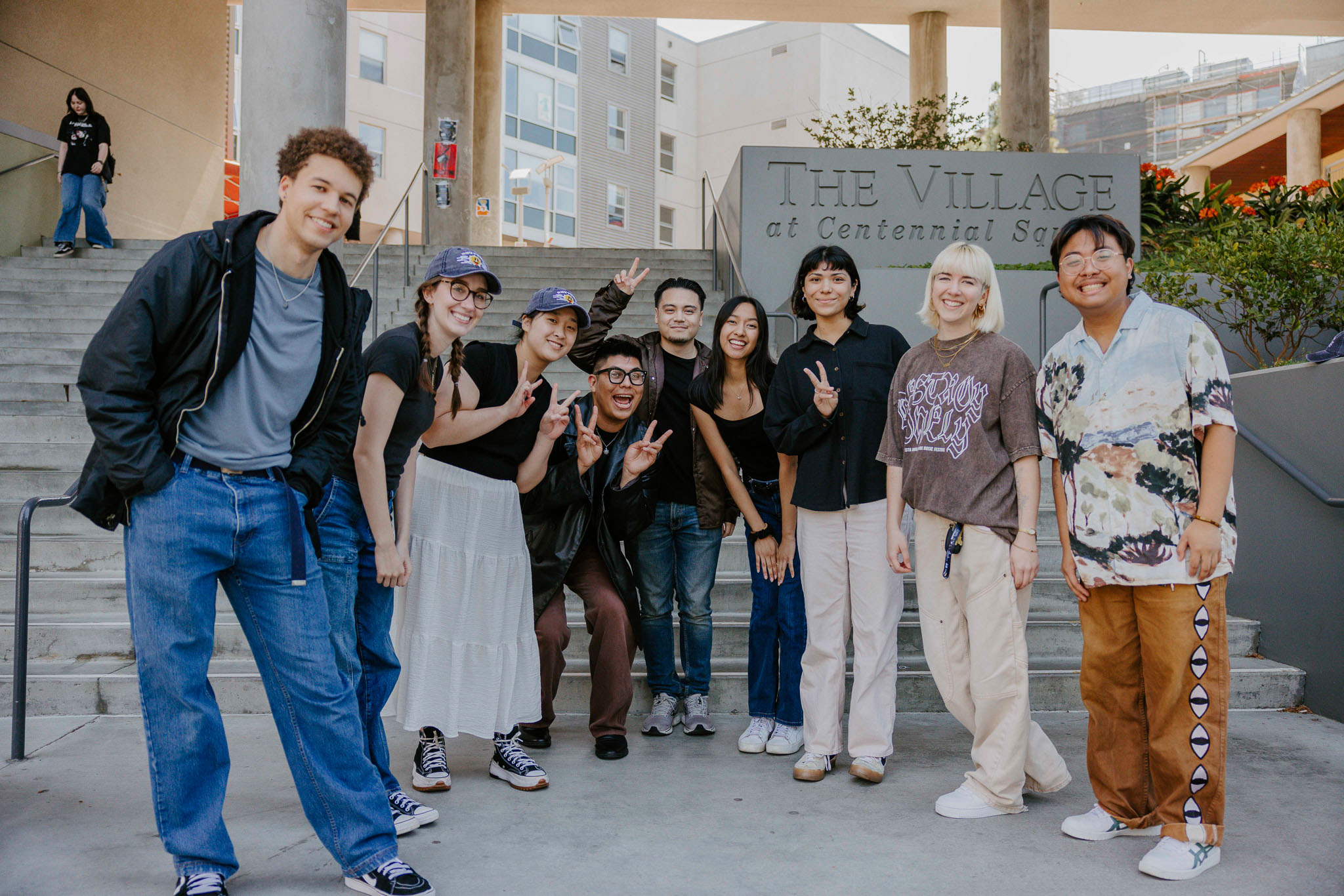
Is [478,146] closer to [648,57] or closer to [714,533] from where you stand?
[714,533]

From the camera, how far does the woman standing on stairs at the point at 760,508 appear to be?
392 centimetres

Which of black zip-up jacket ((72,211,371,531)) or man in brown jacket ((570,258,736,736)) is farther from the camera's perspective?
man in brown jacket ((570,258,736,736))

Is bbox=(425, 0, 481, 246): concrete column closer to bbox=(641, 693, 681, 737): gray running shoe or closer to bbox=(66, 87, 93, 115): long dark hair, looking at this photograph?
bbox=(66, 87, 93, 115): long dark hair

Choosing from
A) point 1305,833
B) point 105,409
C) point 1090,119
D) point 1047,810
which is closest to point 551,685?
point 1047,810

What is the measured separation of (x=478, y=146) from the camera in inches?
706

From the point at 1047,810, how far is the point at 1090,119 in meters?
54.6

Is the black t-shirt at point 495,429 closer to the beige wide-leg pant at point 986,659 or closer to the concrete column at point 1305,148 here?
the beige wide-leg pant at point 986,659

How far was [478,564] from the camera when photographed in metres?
3.43

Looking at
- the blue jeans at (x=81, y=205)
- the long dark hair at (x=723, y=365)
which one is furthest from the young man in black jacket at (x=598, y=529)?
the blue jeans at (x=81, y=205)

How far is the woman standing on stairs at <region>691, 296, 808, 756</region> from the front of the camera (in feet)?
12.8

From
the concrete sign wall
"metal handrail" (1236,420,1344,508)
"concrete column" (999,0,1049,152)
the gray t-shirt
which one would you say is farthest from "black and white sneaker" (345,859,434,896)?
"concrete column" (999,0,1049,152)

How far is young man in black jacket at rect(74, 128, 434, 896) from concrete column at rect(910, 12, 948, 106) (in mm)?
17674

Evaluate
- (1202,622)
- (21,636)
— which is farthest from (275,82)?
(1202,622)

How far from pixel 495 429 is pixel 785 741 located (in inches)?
65.8
